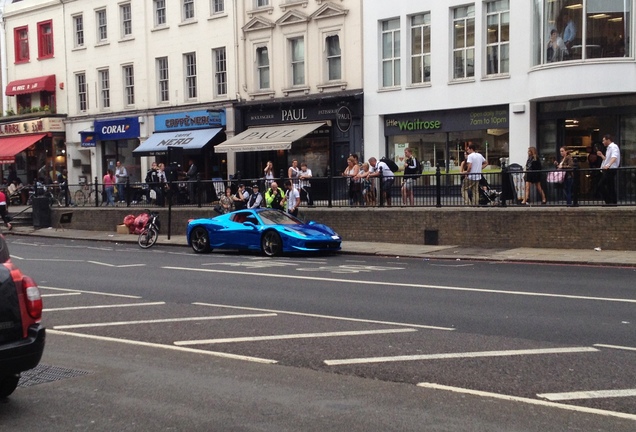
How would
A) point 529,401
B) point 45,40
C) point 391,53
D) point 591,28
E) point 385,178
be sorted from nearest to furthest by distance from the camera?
point 529,401 < point 385,178 < point 591,28 < point 391,53 < point 45,40

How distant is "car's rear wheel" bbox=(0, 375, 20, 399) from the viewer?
6.87m

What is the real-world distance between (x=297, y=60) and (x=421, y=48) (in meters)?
6.10

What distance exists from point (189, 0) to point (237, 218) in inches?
759

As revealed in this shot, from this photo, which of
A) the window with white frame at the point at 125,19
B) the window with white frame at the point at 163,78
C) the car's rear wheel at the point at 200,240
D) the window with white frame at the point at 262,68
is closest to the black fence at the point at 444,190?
the car's rear wheel at the point at 200,240

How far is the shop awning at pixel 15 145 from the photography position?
43.5 meters

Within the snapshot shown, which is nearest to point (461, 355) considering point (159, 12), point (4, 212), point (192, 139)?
point (4, 212)

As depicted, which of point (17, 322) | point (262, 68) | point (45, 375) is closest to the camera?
point (17, 322)

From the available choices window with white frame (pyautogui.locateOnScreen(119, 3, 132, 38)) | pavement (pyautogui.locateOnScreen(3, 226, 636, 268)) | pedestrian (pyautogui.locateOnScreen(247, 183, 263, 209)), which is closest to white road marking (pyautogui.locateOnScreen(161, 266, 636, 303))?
pavement (pyautogui.locateOnScreen(3, 226, 636, 268))

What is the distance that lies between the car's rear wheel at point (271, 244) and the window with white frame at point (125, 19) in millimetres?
23203

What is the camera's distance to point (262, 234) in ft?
69.5

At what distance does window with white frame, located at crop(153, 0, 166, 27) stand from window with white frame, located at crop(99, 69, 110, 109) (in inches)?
177

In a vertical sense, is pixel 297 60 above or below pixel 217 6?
below

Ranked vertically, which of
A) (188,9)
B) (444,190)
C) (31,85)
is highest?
(188,9)

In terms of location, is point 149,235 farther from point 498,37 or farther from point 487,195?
point 498,37
